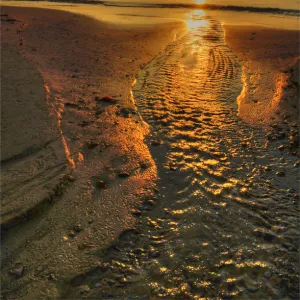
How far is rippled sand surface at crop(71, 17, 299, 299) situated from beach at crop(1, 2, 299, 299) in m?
0.04

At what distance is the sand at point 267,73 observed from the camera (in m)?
5.91

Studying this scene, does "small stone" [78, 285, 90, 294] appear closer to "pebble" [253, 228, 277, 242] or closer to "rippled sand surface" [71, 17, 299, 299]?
"rippled sand surface" [71, 17, 299, 299]

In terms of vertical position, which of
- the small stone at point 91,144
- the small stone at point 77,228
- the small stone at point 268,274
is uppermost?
the small stone at point 91,144

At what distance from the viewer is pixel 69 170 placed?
3.90 metres

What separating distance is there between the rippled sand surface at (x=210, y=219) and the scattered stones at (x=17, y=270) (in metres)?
0.50

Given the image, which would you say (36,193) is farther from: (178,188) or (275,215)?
(275,215)

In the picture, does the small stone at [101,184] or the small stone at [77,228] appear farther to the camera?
the small stone at [101,184]

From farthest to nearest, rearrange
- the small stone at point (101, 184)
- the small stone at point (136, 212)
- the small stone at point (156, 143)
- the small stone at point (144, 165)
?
the small stone at point (156, 143), the small stone at point (144, 165), the small stone at point (101, 184), the small stone at point (136, 212)

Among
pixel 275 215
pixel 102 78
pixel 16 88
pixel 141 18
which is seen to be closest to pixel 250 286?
pixel 275 215

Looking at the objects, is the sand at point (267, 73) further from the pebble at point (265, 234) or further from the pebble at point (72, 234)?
the pebble at point (72, 234)

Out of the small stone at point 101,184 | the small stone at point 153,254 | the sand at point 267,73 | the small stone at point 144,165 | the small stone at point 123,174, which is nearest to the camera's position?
the small stone at point 153,254

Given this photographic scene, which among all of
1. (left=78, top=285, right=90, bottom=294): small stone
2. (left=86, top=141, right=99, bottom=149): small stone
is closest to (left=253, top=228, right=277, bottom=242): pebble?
(left=78, top=285, right=90, bottom=294): small stone

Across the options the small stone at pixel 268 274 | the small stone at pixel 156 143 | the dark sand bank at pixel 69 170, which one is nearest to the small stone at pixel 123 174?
the dark sand bank at pixel 69 170

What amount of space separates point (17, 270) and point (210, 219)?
200 cm
